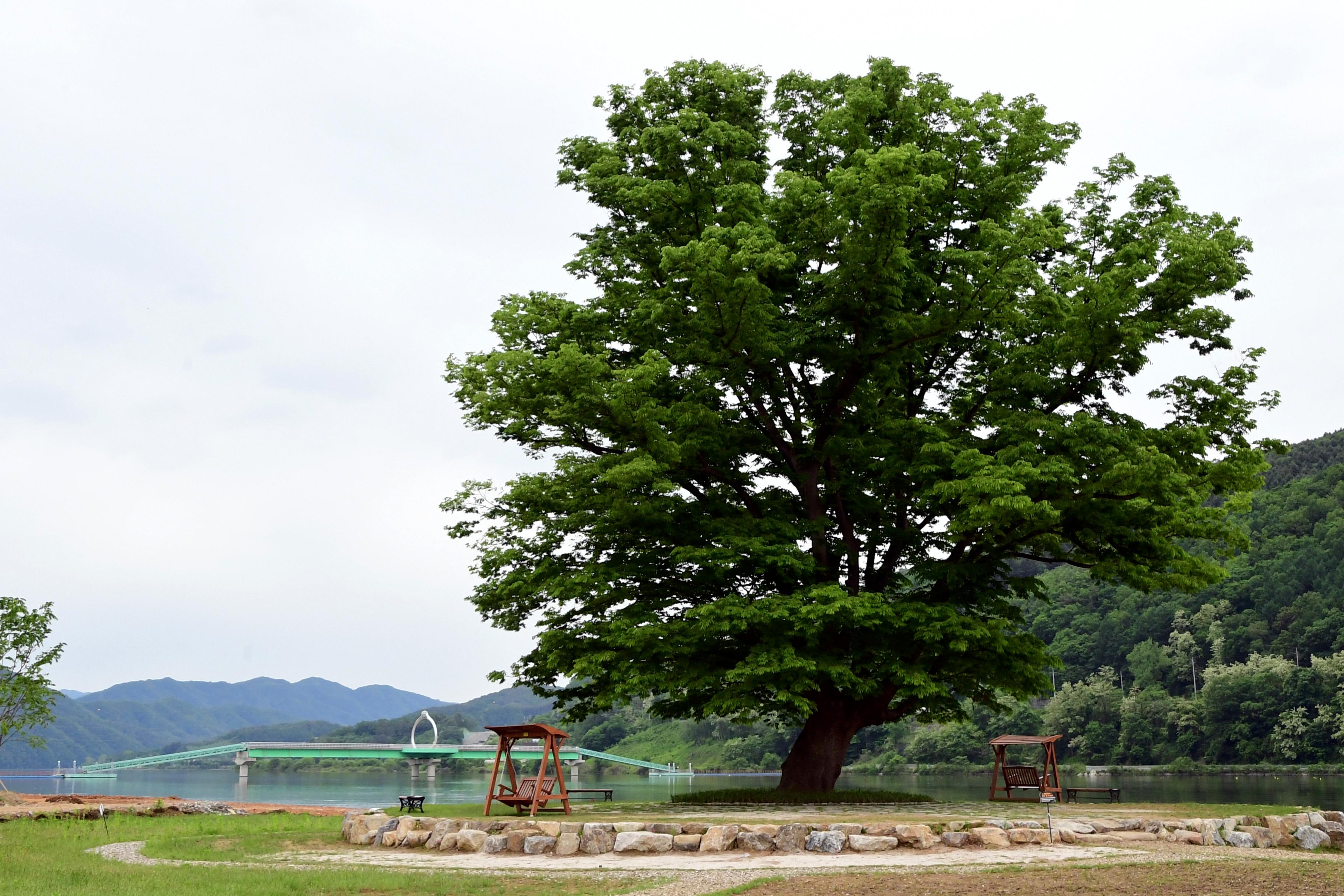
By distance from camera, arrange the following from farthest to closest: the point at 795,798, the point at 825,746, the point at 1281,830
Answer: the point at 825,746
the point at 795,798
the point at 1281,830

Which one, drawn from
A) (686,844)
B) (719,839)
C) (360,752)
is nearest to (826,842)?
(719,839)

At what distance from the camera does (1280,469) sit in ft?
473

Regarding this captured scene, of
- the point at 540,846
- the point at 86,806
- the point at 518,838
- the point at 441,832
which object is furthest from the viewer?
the point at 86,806

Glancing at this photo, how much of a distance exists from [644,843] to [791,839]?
198cm

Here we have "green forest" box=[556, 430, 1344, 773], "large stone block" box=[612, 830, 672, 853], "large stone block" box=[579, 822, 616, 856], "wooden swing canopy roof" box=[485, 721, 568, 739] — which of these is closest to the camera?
"large stone block" box=[612, 830, 672, 853]

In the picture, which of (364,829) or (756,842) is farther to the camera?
(364,829)

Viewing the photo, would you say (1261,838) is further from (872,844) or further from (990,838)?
(872,844)

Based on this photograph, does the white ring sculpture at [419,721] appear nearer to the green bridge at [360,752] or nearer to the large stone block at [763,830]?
the green bridge at [360,752]

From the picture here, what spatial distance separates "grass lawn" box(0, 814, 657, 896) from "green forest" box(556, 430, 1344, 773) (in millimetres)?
67173

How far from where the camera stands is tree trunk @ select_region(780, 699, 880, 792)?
23422 millimetres

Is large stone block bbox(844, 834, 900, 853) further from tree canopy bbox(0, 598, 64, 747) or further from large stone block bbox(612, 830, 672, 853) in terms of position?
tree canopy bbox(0, 598, 64, 747)

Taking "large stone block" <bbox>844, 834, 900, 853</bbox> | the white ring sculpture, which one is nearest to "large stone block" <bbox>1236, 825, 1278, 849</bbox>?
"large stone block" <bbox>844, 834, 900, 853</bbox>

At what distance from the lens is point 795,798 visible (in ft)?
68.8

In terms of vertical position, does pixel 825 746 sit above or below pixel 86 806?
above
